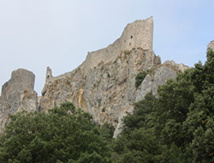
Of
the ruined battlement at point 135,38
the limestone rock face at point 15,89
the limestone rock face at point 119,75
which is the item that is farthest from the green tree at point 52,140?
the limestone rock face at point 15,89

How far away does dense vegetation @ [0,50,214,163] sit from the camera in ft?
61.2

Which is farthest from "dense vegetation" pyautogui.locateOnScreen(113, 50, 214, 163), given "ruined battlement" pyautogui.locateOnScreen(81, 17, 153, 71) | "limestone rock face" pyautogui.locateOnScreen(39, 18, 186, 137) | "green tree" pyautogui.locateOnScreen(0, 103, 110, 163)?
"ruined battlement" pyautogui.locateOnScreen(81, 17, 153, 71)

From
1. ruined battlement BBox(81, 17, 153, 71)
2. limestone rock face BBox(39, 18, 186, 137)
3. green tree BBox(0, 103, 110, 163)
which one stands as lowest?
green tree BBox(0, 103, 110, 163)

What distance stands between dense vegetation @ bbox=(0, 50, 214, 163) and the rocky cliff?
58.9ft

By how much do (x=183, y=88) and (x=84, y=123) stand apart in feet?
19.2

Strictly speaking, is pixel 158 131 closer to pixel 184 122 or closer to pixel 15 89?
pixel 184 122

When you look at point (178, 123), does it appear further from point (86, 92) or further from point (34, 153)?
point (86, 92)

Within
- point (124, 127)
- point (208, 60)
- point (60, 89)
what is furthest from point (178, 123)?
Result: point (60, 89)

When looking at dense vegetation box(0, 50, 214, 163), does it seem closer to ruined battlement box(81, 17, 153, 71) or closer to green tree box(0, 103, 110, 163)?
green tree box(0, 103, 110, 163)

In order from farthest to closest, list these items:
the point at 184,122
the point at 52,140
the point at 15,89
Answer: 1. the point at 15,89
2. the point at 52,140
3. the point at 184,122

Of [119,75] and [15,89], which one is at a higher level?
[15,89]

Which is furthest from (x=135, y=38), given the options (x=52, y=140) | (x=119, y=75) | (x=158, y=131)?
(x=52, y=140)

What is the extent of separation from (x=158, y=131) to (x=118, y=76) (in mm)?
27762

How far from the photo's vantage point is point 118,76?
49.8 m
